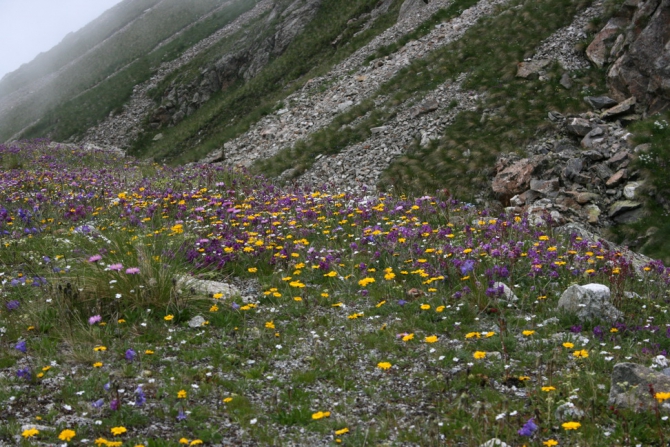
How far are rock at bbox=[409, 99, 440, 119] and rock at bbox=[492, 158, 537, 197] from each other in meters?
6.53

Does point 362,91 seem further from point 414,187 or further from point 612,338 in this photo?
point 612,338

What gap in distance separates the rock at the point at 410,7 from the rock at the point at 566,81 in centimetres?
1543

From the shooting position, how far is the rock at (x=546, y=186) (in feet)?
51.3

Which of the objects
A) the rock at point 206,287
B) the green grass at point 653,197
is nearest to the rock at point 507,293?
the rock at point 206,287

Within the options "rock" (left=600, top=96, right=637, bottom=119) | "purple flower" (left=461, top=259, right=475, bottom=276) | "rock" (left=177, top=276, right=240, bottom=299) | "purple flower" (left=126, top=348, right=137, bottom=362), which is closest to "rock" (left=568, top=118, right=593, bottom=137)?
"rock" (left=600, top=96, right=637, bottom=119)

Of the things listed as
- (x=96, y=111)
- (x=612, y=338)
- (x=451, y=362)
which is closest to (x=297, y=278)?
(x=451, y=362)

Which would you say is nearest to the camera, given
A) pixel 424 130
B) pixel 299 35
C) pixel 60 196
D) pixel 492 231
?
pixel 492 231

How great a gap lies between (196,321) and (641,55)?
17.8 meters

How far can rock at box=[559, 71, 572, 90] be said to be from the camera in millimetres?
19973

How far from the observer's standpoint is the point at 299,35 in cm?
4338

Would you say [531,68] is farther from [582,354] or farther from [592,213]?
[582,354]

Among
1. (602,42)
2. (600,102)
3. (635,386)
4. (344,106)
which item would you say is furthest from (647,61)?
(635,386)

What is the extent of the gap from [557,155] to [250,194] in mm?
10311

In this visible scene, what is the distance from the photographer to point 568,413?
4562 millimetres
